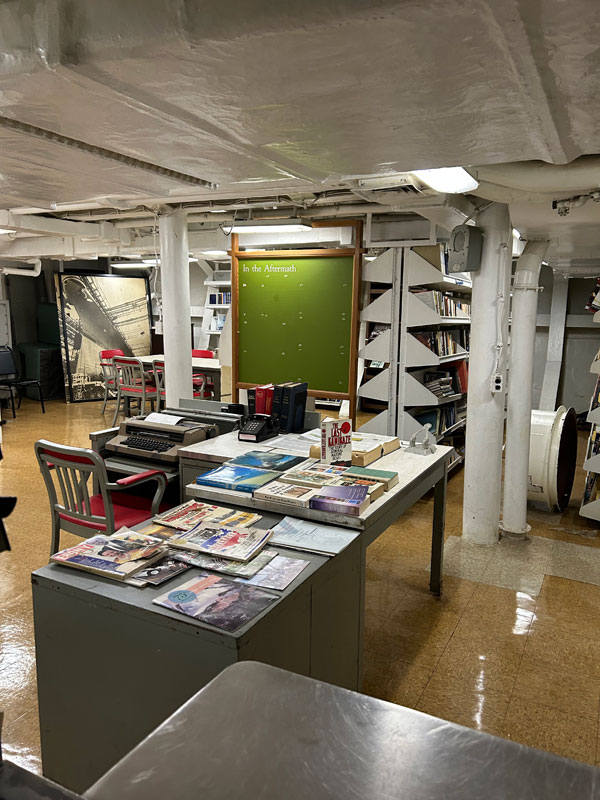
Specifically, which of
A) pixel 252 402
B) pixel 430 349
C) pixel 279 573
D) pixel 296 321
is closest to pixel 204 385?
pixel 296 321

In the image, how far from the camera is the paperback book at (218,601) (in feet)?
5.68

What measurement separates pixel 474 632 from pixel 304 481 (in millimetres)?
1446

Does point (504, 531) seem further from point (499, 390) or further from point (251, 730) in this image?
point (251, 730)

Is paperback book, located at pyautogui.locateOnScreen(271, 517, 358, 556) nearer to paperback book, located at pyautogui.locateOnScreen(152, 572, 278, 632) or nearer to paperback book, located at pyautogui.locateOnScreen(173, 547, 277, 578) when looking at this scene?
paperback book, located at pyautogui.locateOnScreen(173, 547, 277, 578)

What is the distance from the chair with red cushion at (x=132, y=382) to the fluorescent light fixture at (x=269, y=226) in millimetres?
3083

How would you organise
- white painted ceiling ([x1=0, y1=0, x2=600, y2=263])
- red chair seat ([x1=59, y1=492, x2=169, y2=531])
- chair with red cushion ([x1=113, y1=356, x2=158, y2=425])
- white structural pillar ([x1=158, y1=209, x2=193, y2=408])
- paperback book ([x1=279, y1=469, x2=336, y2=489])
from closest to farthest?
1. white painted ceiling ([x1=0, y1=0, x2=600, y2=263])
2. paperback book ([x1=279, y1=469, x2=336, y2=489])
3. red chair seat ([x1=59, y1=492, x2=169, y2=531])
4. white structural pillar ([x1=158, y1=209, x2=193, y2=408])
5. chair with red cushion ([x1=113, y1=356, x2=158, y2=425])

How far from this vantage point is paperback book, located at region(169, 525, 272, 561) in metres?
2.13

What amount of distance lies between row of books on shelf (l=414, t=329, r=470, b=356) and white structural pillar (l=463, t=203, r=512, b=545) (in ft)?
3.56

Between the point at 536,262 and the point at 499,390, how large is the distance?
1.08 metres

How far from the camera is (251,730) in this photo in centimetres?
92

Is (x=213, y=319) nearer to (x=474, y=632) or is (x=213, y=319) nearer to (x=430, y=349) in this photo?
(x=430, y=349)

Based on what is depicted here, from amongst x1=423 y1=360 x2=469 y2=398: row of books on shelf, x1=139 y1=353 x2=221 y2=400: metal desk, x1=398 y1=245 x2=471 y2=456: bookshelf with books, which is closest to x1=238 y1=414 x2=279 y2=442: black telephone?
x1=398 y1=245 x2=471 y2=456: bookshelf with books

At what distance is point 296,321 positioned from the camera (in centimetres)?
585

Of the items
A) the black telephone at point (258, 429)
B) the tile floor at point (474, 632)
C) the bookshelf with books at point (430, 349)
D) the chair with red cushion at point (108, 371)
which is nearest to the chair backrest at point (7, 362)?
the chair with red cushion at point (108, 371)
